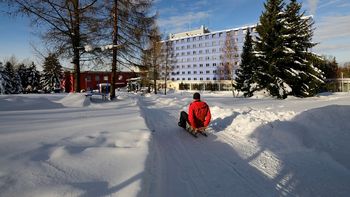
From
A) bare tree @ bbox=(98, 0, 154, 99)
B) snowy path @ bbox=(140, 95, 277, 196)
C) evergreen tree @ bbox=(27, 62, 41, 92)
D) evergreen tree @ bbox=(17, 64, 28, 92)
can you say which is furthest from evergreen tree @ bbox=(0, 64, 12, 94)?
snowy path @ bbox=(140, 95, 277, 196)

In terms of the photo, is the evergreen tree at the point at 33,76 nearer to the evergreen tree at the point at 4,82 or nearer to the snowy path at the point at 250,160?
the evergreen tree at the point at 4,82

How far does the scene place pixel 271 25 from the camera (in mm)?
26438

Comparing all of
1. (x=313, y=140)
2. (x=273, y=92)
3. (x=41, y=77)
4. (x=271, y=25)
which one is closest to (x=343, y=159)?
(x=313, y=140)

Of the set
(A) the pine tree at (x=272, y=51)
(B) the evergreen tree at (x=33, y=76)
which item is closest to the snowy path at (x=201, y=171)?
(A) the pine tree at (x=272, y=51)

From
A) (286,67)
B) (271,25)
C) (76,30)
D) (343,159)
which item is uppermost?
(271,25)

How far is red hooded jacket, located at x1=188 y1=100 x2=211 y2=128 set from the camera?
8.44 meters

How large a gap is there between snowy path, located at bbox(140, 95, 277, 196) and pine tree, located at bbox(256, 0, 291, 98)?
20.5 meters

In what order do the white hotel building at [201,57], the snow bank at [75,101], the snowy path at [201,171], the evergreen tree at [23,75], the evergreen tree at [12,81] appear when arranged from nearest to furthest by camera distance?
the snowy path at [201,171]
the snow bank at [75,101]
the evergreen tree at [12,81]
the evergreen tree at [23,75]
the white hotel building at [201,57]

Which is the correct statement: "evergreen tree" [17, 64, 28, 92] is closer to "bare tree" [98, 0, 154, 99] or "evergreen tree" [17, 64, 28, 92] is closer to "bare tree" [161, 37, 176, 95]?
"bare tree" [161, 37, 176, 95]

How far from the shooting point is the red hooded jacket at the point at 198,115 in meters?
8.44

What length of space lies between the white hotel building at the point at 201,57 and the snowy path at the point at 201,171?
70930mm

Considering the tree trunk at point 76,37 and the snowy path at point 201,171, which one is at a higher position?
the tree trunk at point 76,37

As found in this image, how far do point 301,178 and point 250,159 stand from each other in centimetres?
125

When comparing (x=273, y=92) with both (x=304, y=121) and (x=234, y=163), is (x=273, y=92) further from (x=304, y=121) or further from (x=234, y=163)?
(x=234, y=163)
